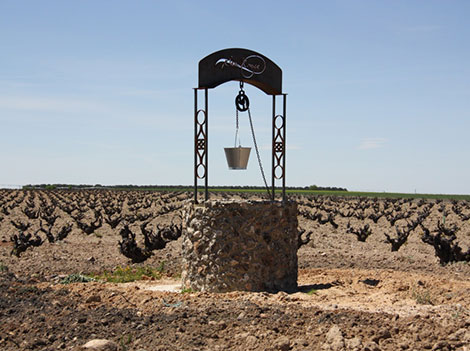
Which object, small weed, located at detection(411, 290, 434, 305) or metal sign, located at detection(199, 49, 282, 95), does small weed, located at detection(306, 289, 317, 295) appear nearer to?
small weed, located at detection(411, 290, 434, 305)

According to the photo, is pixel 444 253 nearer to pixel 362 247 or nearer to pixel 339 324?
pixel 362 247

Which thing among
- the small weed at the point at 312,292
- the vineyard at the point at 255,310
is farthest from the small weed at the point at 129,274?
the small weed at the point at 312,292

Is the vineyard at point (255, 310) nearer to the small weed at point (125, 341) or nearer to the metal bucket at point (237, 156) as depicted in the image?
the small weed at point (125, 341)

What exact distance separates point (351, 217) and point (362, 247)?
16706 mm

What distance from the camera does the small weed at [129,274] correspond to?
11.2 meters

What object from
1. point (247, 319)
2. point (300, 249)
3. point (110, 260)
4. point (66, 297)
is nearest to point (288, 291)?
point (247, 319)

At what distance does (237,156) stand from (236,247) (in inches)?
60.7

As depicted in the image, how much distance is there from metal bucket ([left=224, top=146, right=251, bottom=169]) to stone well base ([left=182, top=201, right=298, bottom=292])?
720mm

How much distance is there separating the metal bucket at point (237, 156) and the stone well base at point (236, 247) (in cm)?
72

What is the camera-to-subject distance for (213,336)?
6289 millimetres

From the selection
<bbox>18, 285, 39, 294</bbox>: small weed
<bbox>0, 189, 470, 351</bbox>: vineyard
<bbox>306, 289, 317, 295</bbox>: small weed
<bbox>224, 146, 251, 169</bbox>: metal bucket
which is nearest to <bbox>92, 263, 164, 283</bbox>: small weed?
<bbox>0, 189, 470, 351</bbox>: vineyard

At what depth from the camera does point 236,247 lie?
908cm

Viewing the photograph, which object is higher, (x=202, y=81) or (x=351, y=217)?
(x=202, y=81)

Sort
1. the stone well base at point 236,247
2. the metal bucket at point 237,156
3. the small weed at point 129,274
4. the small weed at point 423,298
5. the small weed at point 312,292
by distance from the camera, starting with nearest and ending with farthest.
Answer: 1. the small weed at point 423,298
2. the stone well base at point 236,247
3. the small weed at point 312,292
4. the metal bucket at point 237,156
5. the small weed at point 129,274
